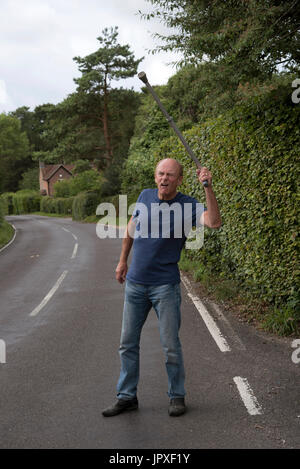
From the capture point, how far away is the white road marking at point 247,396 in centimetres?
411

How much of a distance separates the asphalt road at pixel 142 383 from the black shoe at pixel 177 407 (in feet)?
0.18

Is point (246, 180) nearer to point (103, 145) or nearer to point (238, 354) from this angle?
point (238, 354)

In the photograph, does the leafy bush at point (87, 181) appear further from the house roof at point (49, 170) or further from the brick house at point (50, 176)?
the house roof at point (49, 170)

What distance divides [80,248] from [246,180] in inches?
522

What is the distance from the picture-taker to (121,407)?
4184 millimetres

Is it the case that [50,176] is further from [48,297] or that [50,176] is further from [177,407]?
[177,407]

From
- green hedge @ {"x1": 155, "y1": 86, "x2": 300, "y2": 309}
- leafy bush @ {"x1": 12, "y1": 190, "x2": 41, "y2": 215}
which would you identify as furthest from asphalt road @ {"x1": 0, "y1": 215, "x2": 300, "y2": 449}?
leafy bush @ {"x1": 12, "y1": 190, "x2": 41, "y2": 215}

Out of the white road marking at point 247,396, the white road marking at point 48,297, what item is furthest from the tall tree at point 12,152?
the white road marking at point 247,396

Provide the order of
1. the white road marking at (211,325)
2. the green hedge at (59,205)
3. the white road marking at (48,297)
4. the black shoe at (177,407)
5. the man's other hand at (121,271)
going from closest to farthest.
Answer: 1. the black shoe at (177,407)
2. the man's other hand at (121,271)
3. the white road marking at (211,325)
4. the white road marking at (48,297)
5. the green hedge at (59,205)

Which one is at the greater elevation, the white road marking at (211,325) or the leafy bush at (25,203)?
the white road marking at (211,325)

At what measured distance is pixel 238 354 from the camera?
5.62 metres

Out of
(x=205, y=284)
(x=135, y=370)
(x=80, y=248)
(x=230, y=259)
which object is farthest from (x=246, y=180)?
(x=80, y=248)

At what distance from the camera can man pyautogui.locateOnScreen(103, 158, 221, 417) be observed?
4.07 metres

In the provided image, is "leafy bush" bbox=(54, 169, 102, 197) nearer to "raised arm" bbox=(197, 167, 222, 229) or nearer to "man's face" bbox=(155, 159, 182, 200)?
"man's face" bbox=(155, 159, 182, 200)
